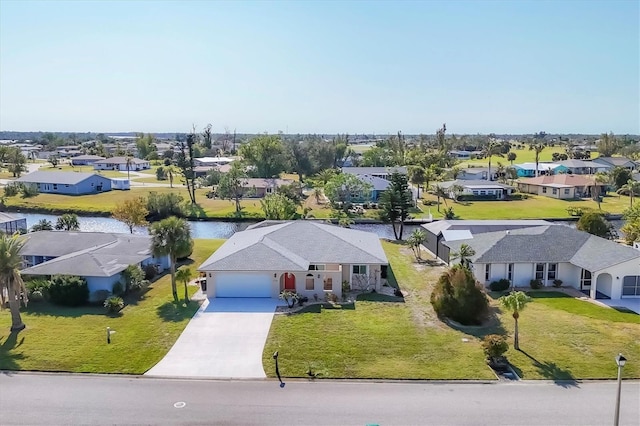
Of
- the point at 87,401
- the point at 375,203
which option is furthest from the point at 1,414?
the point at 375,203

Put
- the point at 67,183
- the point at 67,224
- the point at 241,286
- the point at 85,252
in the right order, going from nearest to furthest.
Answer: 1. the point at 241,286
2. the point at 85,252
3. the point at 67,224
4. the point at 67,183

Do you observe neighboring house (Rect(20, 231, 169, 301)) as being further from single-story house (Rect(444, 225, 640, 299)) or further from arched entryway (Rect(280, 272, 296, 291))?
single-story house (Rect(444, 225, 640, 299))

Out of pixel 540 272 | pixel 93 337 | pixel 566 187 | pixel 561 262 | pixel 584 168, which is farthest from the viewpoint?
pixel 584 168

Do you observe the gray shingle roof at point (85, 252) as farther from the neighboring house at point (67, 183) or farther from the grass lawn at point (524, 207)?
the neighboring house at point (67, 183)

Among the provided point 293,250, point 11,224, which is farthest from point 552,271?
point 11,224

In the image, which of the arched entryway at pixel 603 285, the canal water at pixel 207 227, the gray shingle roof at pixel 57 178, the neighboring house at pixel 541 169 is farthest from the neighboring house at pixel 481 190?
the gray shingle roof at pixel 57 178

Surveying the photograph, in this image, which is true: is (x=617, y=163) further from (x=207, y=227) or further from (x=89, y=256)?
(x=89, y=256)
